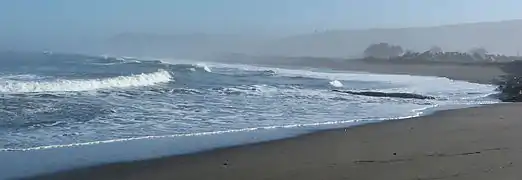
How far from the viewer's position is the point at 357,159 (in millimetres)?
9164

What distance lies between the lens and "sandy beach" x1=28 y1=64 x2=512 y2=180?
8.05 meters

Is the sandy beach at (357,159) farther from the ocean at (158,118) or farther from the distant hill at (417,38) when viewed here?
the distant hill at (417,38)

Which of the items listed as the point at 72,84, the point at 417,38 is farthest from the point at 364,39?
the point at 72,84

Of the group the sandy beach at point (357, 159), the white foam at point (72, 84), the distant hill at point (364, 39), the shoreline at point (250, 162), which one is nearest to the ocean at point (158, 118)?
the white foam at point (72, 84)

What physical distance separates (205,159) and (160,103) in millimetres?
8536

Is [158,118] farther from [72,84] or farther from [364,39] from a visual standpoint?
[364,39]

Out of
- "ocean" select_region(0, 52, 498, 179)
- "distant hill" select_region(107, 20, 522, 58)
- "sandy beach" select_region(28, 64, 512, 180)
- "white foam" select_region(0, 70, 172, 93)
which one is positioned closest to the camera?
"sandy beach" select_region(28, 64, 512, 180)

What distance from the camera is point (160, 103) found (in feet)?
57.6

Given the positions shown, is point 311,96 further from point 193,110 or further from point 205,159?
point 205,159

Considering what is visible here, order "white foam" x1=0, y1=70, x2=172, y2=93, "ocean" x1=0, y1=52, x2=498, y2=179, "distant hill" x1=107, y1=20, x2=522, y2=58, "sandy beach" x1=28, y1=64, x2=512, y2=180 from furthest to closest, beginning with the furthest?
"distant hill" x1=107, y1=20, x2=522, y2=58
"white foam" x1=0, y1=70, x2=172, y2=93
"ocean" x1=0, y1=52, x2=498, y2=179
"sandy beach" x1=28, y1=64, x2=512, y2=180

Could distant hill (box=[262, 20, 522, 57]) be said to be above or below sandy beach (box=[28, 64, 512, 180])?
above

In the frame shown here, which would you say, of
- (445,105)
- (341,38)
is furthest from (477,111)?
(341,38)

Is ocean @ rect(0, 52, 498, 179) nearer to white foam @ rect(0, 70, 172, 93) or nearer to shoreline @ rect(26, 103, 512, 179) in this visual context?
white foam @ rect(0, 70, 172, 93)

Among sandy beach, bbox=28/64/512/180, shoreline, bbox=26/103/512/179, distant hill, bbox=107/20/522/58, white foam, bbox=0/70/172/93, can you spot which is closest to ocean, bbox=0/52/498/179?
white foam, bbox=0/70/172/93
